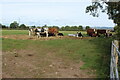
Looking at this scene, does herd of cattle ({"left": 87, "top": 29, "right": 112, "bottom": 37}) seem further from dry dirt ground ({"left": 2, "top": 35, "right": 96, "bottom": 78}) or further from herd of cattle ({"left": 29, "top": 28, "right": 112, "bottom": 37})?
dry dirt ground ({"left": 2, "top": 35, "right": 96, "bottom": 78})

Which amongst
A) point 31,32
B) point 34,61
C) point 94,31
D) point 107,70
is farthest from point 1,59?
point 94,31

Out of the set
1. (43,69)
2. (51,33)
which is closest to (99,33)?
(51,33)

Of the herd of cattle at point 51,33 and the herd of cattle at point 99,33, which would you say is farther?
the herd of cattle at point 99,33

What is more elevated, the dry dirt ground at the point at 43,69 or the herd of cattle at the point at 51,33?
the herd of cattle at the point at 51,33

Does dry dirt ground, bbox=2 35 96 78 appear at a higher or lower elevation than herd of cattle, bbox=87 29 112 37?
lower

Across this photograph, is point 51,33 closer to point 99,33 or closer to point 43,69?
point 99,33

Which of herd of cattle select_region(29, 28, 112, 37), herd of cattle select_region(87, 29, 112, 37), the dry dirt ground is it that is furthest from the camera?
herd of cattle select_region(87, 29, 112, 37)

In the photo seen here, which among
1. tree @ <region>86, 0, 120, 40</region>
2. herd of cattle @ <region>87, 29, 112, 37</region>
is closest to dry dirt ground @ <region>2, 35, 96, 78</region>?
tree @ <region>86, 0, 120, 40</region>

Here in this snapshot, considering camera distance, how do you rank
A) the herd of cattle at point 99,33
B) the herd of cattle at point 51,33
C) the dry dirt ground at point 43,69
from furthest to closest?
the herd of cattle at point 99,33 < the herd of cattle at point 51,33 < the dry dirt ground at point 43,69

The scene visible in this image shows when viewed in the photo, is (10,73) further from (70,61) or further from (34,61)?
(70,61)

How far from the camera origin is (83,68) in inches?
283

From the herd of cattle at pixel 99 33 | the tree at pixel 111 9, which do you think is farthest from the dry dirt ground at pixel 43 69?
the herd of cattle at pixel 99 33

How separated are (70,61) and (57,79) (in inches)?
99.1

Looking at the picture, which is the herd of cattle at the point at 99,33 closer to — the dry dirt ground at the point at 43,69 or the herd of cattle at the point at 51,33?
the herd of cattle at the point at 51,33
